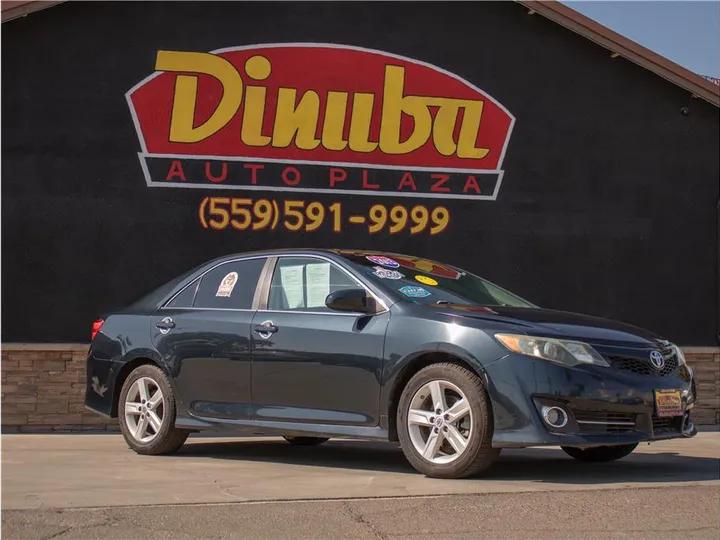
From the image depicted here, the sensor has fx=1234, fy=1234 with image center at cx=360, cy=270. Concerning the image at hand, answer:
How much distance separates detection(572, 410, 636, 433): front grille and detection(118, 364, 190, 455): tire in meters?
3.29

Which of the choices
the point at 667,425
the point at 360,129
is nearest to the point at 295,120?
the point at 360,129

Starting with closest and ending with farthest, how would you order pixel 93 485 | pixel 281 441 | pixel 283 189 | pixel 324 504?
pixel 324 504, pixel 93 485, pixel 281 441, pixel 283 189

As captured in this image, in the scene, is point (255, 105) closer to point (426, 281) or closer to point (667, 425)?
point (426, 281)

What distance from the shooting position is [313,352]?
335 inches

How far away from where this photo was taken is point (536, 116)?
48.7ft

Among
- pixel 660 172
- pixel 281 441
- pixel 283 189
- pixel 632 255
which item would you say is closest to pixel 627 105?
pixel 660 172

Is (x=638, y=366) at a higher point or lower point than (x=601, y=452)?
higher

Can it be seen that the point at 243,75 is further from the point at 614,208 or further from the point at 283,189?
the point at 614,208

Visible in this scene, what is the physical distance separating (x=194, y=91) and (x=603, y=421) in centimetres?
758

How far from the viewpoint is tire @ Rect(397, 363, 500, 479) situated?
300 inches

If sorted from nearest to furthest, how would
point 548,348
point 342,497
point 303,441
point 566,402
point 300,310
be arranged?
1. point 342,497
2. point 566,402
3. point 548,348
4. point 300,310
5. point 303,441

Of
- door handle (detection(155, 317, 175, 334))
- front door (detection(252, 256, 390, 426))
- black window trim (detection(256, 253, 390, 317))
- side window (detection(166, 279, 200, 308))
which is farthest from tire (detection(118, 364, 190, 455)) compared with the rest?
black window trim (detection(256, 253, 390, 317))

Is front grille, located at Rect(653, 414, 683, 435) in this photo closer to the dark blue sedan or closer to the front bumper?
the dark blue sedan

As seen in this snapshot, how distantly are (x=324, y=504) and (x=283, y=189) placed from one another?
7.58 metres
